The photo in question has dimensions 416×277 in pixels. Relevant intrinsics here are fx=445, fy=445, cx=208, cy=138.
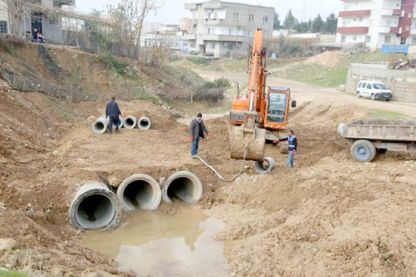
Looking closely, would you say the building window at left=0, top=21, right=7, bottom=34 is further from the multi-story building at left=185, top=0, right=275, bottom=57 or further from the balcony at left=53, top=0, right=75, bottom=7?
the multi-story building at left=185, top=0, right=275, bottom=57

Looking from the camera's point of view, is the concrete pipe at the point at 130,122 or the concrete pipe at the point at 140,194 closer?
→ the concrete pipe at the point at 140,194

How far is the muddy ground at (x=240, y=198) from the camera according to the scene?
8336 millimetres

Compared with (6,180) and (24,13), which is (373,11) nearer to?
(24,13)

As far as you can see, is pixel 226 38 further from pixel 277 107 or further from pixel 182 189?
pixel 182 189

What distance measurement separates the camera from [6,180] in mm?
11594

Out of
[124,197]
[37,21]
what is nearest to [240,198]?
[124,197]

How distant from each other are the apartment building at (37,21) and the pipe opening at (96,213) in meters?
19.9

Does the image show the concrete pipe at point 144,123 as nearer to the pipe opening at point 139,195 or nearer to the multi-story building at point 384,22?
the pipe opening at point 139,195

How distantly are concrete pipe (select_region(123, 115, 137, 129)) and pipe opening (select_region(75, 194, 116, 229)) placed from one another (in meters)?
7.87

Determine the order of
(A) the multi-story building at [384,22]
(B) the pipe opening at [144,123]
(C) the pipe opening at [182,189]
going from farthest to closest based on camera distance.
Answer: (A) the multi-story building at [384,22]
(B) the pipe opening at [144,123]
(C) the pipe opening at [182,189]

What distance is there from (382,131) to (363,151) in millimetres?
936

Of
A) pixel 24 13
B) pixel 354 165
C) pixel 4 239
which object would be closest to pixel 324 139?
pixel 354 165

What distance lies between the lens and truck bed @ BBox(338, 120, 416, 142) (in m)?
14.3

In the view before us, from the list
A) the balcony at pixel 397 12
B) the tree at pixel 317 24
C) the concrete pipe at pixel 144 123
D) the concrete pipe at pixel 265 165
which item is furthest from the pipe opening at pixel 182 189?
the tree at pixel 317 24
